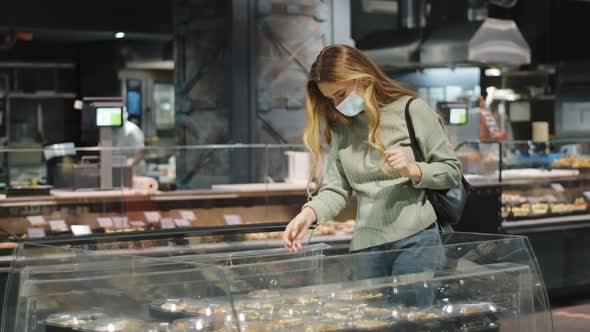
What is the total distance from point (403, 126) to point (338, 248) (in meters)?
0.37

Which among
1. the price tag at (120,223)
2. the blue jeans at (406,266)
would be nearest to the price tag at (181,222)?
the price tag at (120,223)

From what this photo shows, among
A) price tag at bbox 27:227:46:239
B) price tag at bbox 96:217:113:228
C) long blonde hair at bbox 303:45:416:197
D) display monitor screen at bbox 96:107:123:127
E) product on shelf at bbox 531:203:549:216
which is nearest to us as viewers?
long blonde hair at bbox 303:45:416:197

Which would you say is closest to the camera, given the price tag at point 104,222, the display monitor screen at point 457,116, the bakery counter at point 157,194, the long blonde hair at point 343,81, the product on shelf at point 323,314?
the product on shelf at point 323,314

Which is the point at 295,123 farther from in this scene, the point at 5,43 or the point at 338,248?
the point at 338,248

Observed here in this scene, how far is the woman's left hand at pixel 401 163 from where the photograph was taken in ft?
7.54

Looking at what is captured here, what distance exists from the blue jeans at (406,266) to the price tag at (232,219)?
3120 mm

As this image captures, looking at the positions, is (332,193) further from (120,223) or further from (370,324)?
(120,223)

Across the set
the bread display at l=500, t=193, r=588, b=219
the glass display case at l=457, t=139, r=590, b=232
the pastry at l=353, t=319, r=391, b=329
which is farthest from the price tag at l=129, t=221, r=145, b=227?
the pastry at l=353, t=319, r=391, b=329

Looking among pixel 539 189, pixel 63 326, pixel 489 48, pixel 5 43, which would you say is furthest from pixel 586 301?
pixel 5 43

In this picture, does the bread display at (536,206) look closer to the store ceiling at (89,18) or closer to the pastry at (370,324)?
the pastry at (370,324)

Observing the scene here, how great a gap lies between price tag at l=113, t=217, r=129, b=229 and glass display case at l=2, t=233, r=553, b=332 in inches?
103

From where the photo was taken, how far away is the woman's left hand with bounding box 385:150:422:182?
7.54 feet

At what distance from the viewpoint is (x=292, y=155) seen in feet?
19.6

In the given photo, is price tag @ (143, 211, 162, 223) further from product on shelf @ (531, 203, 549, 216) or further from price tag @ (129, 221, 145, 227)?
product on shelf @ (531, 203, 549, 216)
